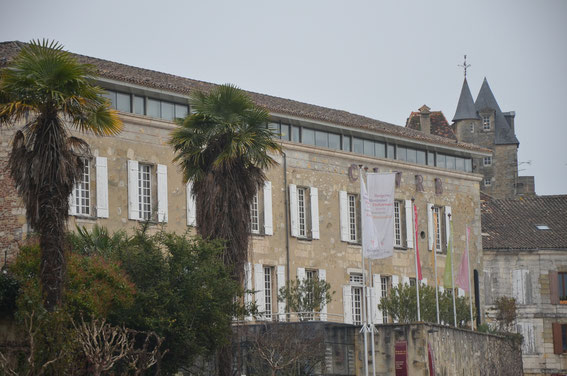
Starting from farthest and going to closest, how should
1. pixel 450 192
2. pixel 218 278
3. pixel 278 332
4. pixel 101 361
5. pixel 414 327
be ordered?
1. pixel 450 192
2. pixel 414 327
3. pixel 278 332
4. pixel 218 278
5. pixel 101 361

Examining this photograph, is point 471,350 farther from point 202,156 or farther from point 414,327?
point 202,156

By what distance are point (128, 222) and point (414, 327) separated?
1041 cm

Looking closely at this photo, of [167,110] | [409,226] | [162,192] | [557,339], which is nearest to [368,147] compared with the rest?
[409,226]

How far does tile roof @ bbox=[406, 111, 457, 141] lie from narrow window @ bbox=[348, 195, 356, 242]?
20055mm

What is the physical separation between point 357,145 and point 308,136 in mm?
3097

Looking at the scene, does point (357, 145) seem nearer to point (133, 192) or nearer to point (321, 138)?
point (321, 138)

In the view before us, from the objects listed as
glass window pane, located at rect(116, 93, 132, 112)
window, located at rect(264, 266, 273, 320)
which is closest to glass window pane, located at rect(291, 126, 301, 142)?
window, located at rect(264, 266, 273, 320)

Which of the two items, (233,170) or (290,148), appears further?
(290,148)

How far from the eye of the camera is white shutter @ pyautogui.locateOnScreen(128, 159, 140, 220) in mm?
43312

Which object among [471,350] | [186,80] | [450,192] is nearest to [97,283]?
[186,80]

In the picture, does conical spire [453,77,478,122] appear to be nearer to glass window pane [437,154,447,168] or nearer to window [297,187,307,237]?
glass window pane [437,154,447,168]

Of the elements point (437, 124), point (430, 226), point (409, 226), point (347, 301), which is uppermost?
point (437, 124)

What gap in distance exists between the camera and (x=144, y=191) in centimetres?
4434

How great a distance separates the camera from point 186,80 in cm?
4953
